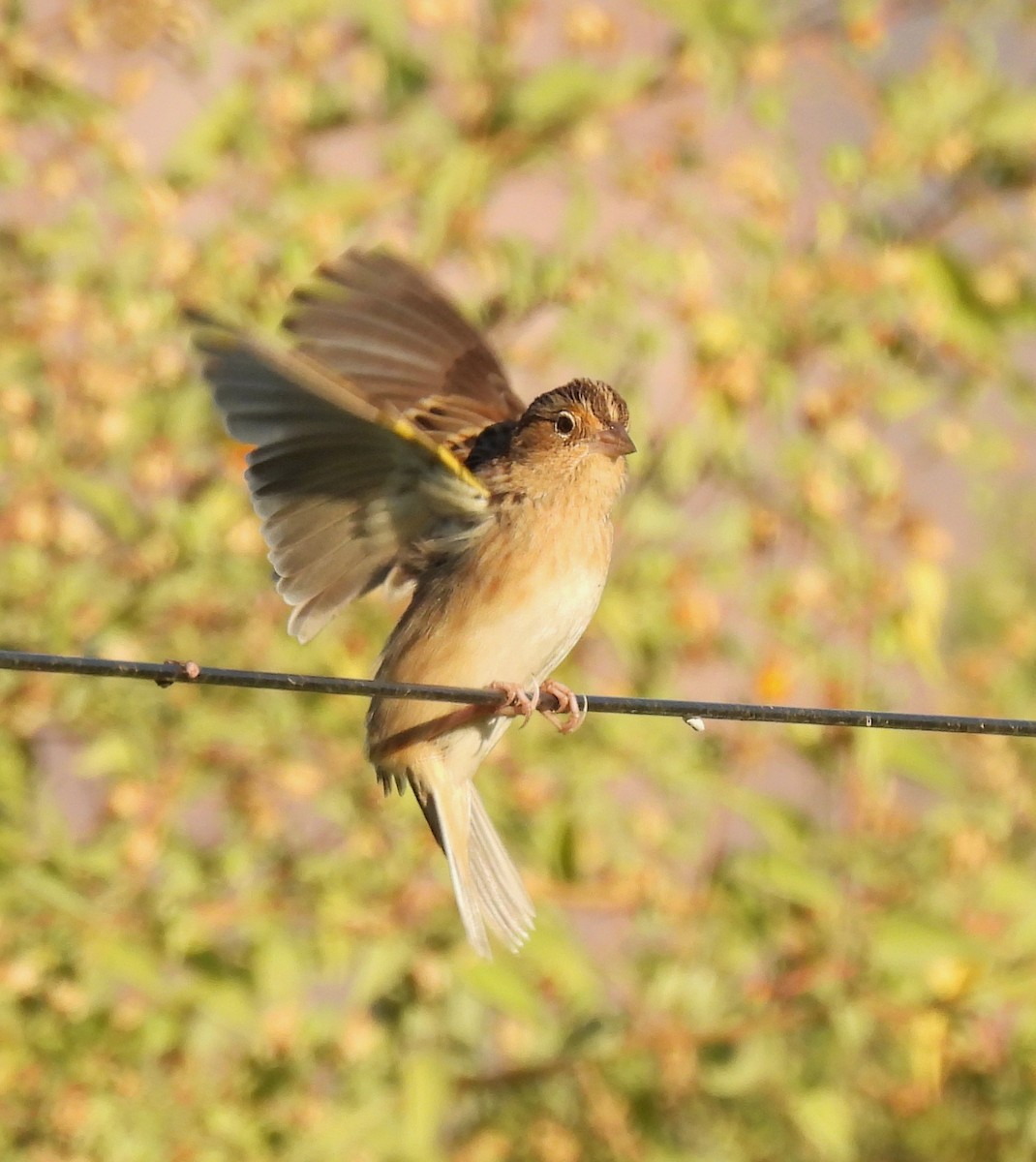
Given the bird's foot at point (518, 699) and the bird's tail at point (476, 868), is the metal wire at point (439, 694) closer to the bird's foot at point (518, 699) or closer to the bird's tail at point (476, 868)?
the bird's foot at point (518, 699)

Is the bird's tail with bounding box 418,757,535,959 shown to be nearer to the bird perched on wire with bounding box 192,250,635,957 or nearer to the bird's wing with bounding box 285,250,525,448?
the bird perched on wire with bounding box 192,250,635,957

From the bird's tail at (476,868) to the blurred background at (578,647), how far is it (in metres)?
0.23

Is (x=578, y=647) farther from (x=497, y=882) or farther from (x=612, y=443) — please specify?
(x=612, y=443)

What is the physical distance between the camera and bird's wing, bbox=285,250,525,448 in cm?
418

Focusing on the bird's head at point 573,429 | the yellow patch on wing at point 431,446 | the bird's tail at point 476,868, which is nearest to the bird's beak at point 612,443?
the bird's head at point 573,429

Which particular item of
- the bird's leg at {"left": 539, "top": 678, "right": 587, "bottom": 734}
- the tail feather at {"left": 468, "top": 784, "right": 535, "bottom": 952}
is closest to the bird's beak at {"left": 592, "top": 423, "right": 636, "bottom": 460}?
the bird's leg at {"left": 539, "top": 678, "right": 587, "bottom": 734}

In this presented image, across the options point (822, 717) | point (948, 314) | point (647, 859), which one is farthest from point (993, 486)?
point (822, 717)

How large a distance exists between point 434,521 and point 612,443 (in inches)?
14.1

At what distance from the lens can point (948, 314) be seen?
516 cm

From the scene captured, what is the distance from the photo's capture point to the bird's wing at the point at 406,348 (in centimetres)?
418

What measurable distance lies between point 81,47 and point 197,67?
281 millimetres

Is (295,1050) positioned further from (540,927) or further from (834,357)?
(834,357)

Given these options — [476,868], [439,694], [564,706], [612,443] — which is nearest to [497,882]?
[476,868]

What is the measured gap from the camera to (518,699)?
367 centimetres
